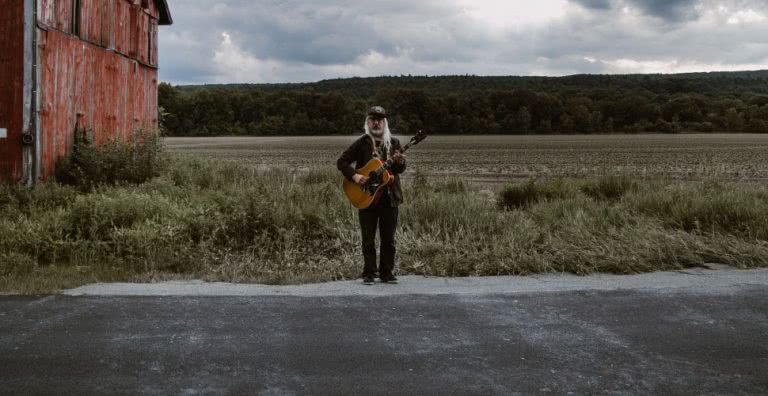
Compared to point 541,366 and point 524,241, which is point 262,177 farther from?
point 541,366

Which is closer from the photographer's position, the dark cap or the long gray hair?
the dark cap

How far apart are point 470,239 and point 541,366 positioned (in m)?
4.95

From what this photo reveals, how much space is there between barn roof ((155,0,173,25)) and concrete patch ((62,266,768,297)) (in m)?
16.3

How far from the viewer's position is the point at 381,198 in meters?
7.70

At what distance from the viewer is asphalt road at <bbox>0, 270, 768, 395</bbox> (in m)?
4.34

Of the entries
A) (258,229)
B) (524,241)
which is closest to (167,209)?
(258,229)

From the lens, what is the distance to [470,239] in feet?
31.5

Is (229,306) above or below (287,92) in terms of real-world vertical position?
below

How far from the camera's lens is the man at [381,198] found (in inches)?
301

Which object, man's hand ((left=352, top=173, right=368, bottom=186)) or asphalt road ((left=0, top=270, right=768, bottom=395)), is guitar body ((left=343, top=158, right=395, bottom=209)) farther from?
asphalt road ((left=0, top=270, right=768, bottom=395))

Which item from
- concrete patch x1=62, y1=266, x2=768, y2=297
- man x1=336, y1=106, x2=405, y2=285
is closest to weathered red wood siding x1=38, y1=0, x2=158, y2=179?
concrete patch x1=62, y1=266, x2=768, y2=297

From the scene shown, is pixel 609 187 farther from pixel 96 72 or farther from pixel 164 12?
pixel 164 12

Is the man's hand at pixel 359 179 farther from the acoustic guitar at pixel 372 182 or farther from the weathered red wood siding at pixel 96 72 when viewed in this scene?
the weathered red wood siding at pixel 96 72

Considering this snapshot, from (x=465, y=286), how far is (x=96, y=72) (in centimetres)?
1224
